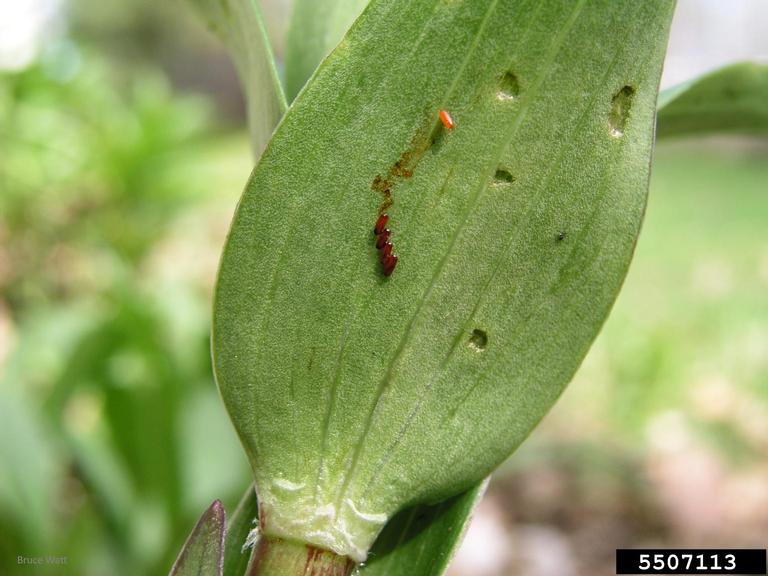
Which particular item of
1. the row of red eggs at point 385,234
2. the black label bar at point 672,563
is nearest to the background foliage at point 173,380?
the black label bar at point 672,563

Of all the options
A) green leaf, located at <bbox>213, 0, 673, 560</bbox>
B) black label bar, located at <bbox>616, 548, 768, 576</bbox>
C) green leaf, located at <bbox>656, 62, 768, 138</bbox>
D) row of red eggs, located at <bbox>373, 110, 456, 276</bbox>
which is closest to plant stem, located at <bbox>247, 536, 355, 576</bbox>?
green leaf, located at <bbox>213, 0, 673, 560</bbox>

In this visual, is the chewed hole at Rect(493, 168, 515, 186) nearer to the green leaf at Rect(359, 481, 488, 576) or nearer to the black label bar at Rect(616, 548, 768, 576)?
the green leaf at Rect(359, 481, 488, 576)

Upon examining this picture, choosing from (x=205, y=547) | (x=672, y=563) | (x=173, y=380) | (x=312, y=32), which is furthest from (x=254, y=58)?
(x=173, y=380)

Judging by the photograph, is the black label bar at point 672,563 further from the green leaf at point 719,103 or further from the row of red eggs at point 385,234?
the row of red eggs at point 385,234

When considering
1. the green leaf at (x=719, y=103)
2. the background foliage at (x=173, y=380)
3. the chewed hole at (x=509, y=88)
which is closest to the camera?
the chewed hole at (x=509, y=88)

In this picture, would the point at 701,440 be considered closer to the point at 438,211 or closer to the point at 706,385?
the point at 706,385
